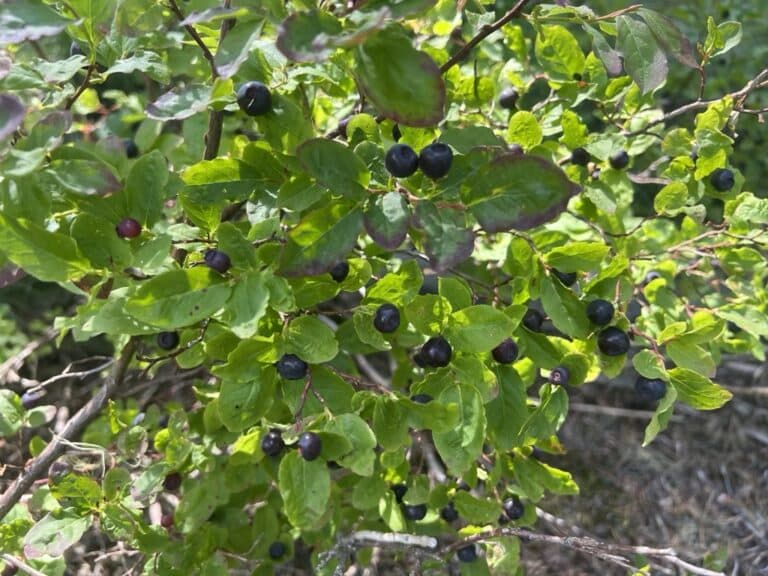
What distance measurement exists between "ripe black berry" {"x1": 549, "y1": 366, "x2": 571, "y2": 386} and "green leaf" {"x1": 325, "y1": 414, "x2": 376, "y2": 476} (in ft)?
1.19

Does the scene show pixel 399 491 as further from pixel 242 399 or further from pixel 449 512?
pixel 242 399

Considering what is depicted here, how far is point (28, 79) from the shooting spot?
2.98 ft

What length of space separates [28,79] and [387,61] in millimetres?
478

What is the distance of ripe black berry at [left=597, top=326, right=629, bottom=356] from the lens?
3.92ft

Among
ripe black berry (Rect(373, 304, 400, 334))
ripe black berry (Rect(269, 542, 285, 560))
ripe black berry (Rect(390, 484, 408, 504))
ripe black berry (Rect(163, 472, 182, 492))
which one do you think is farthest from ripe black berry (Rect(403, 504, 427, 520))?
ripe black berry (Rect(373, 304, 400, 334))

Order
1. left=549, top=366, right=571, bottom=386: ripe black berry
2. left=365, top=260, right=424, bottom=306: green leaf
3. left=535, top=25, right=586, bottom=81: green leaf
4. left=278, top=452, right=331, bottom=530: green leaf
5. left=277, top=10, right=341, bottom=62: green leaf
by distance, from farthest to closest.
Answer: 1. left=535, top=25, right=586, bottom=81: green leaf
2. left=549, top=366, right=571, bottom=386: ripe black berry
3. left=365, top=260, right=424, bottom=306: green leaf
4. left=278, top=452, right=331, bottom=530: green leaf
5. left=277, top=10, right=341, bottom=62: green leaf

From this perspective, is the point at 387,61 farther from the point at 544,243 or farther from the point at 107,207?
the point at 544,243

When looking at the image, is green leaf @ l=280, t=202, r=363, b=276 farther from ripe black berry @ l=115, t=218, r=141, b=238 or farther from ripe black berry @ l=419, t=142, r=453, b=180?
ripe black berry @ l=115, t=218, r=141, b=238

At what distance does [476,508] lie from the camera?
4.75 feet

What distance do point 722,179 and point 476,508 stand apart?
0.81 meters

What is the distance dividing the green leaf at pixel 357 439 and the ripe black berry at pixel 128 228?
1.32ft

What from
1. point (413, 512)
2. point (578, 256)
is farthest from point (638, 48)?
point (413, 512)

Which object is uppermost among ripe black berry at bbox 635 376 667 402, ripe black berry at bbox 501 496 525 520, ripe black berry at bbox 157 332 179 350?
ripe black berry at bbox 157 332 179 350

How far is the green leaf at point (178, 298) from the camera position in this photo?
91 cm
